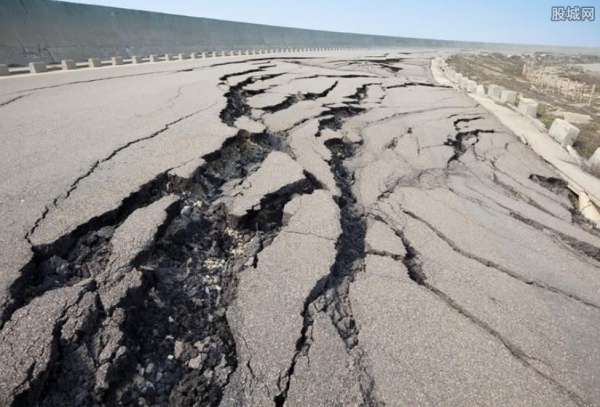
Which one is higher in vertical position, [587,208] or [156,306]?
[156,306]

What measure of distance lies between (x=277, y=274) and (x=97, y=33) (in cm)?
1573

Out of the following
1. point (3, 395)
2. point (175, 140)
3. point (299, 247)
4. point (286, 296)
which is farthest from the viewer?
point (175, 140)

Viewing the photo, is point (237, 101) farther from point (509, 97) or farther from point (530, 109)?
point (509, 97)

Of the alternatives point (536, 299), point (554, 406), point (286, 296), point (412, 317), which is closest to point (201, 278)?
point (286, 296)

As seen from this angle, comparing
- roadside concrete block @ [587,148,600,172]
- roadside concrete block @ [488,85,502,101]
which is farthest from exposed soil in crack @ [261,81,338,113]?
roadside concrete block @ [488,85,502,101]

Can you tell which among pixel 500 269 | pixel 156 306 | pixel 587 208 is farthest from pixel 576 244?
pixel 156 306

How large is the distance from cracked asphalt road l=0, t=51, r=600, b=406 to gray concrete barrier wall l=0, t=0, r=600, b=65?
930 cm

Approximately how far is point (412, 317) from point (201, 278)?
1.16 metres

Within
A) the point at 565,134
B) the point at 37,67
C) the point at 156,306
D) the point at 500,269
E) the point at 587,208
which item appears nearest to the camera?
the point at 156,306

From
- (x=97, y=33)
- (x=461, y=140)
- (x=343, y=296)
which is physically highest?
(x=97, y=33)

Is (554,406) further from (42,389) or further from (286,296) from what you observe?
(42,389)

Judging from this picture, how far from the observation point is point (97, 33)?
45.2 ft

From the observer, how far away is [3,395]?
1.21 meters

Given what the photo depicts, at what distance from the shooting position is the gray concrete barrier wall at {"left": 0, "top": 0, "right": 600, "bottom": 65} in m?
10.6
